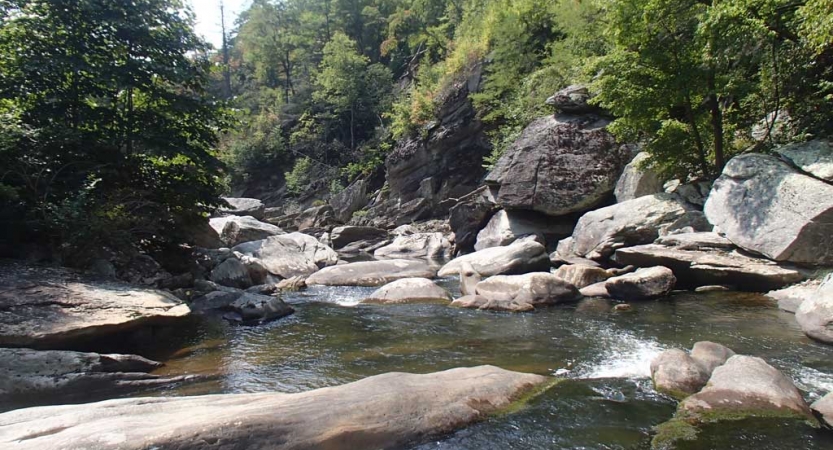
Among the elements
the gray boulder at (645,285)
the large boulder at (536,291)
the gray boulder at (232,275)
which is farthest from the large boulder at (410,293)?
the gray boulder at (232,275)

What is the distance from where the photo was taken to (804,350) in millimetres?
6582

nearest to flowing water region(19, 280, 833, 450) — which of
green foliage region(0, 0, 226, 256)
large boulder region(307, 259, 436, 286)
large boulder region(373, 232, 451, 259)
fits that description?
large boulder region(307, 259, 436, 286)

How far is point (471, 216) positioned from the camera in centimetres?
2086

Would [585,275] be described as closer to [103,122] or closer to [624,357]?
[624,357]

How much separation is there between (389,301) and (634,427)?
25.4 ft

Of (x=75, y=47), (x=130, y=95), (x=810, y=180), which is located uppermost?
(x=75, y=47)

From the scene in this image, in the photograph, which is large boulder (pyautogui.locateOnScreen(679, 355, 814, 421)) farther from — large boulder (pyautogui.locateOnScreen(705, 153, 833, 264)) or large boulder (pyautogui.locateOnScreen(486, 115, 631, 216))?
large boulder (pyautogui.locateOnScreen(486, 115, 631, 216))

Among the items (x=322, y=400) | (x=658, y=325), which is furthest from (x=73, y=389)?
(x=658, y=325)

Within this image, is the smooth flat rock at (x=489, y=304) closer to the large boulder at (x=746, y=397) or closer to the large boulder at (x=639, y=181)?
the large boulder at (x=746, y=397)

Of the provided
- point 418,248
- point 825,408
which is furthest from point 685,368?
point 418,248

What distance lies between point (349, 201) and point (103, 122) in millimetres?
23767

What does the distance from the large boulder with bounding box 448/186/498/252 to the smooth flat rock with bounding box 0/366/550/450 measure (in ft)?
51.1

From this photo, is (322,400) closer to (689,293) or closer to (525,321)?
(525,321)

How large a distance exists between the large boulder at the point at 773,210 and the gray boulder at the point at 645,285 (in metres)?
1.68
